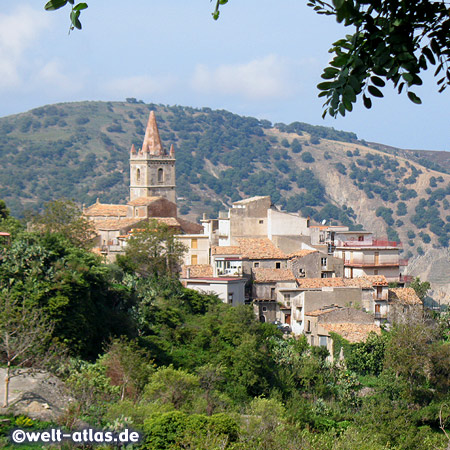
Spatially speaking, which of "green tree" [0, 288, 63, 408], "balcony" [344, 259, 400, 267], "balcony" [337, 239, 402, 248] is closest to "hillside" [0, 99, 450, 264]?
"balcony" [337, 239, 402, 248]

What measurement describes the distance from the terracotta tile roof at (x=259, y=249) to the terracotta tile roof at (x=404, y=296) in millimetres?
5712

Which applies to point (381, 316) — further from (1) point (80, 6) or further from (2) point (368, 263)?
(1) point (80, 6)

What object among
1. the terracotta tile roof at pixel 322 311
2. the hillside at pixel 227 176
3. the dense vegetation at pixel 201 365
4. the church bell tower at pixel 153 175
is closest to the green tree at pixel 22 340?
the dense vegetation at pixel 201 365

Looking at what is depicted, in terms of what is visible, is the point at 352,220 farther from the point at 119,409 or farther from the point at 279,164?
the point at 119,409

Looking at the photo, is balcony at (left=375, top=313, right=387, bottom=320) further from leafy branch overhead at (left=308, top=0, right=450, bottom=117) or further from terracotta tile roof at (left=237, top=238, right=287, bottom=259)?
leafy branch overhead at (left=308, top=0, right=450, bottom=117)

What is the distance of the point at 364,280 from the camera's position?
44.9 metres

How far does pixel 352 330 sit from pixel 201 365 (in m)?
8.99

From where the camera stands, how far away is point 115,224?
53.3 meters

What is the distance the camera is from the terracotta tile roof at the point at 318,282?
4447 cm

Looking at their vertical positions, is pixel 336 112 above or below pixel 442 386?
above

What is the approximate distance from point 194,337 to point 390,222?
5131 inches

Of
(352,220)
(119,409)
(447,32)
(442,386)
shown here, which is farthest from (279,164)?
(447,32)

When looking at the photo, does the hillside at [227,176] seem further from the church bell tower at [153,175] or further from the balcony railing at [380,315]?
the balcony railing at [380,315]

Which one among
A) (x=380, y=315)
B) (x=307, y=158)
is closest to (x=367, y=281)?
(x=380, y=315)
